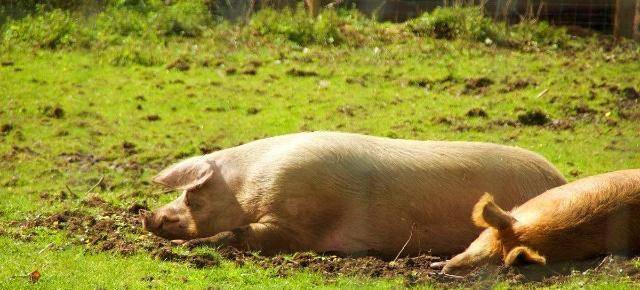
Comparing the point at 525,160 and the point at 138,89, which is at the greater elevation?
the point at 525,160

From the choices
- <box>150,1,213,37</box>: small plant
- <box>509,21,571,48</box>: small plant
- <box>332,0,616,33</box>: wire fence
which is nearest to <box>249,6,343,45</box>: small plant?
<box>150,1,213,37</box>: small plant

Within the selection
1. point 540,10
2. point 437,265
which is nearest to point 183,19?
point 540,10

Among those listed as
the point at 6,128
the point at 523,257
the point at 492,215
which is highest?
the point at 492,215

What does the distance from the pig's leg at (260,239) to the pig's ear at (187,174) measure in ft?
1.77

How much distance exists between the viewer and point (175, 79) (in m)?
13.8

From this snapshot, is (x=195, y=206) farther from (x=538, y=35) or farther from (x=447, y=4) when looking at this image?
(x=447, y=4)

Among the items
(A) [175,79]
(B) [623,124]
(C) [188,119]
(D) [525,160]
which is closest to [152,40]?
(A) [175,79]

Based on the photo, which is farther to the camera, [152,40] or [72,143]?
[152,40]

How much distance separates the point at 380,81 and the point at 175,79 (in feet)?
8.44

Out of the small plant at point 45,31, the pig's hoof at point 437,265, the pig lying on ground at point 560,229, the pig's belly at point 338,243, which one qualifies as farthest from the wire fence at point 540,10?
the pig's hoof at point 437,265

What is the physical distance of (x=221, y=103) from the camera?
12.9m

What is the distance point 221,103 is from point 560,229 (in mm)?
7093

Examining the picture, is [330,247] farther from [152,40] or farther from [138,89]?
[152,40]

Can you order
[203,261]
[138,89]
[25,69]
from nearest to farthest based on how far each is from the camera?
1. [203,261]
2. [138,89]
3. [25,69]
